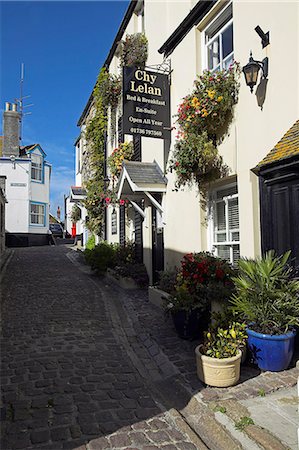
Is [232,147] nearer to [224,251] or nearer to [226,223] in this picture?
[226,223]

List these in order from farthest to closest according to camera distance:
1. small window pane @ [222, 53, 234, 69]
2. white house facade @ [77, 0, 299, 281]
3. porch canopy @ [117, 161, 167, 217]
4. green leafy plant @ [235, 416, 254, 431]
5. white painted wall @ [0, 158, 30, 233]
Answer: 1. white painted wall @ [0, 158, 30, 233]
2. porch canopy @ [117, 161, 167, 217]
3. small window pane @ [222, 53, 234, 69]
4. white house facade @ [77, 0, 299, 281]
5. green leafy plant @ [235, 416, 254, 431]

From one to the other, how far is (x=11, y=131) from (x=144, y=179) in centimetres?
2146

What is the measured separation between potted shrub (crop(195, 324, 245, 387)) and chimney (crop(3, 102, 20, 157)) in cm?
2555

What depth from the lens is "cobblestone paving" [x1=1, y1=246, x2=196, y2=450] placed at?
3.22m

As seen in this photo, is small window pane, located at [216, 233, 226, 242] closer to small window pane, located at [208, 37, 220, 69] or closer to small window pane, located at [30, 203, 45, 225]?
small window pane, located at [208, 37, 220, 69]

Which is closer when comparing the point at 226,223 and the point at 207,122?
the point at 207,122

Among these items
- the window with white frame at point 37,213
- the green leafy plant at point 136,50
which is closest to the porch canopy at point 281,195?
the green leafy plant at point 136,50

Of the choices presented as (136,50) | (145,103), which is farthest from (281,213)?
(136,50)

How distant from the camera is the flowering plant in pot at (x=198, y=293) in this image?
5.47 m

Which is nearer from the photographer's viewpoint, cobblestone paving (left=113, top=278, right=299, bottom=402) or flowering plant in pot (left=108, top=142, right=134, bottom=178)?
cobblestone paving (left=113, top=278, right=299, bottom=402)

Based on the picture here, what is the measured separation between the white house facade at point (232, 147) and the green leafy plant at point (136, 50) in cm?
28

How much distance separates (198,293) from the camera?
5711 mm

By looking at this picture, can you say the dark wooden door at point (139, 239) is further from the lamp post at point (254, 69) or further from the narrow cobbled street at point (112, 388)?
the lamp post at point (254, 69)

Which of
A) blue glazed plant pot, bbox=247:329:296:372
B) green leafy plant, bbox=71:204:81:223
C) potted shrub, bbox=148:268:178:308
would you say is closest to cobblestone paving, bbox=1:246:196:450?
potted shrub, bbox=148:268:178:308
